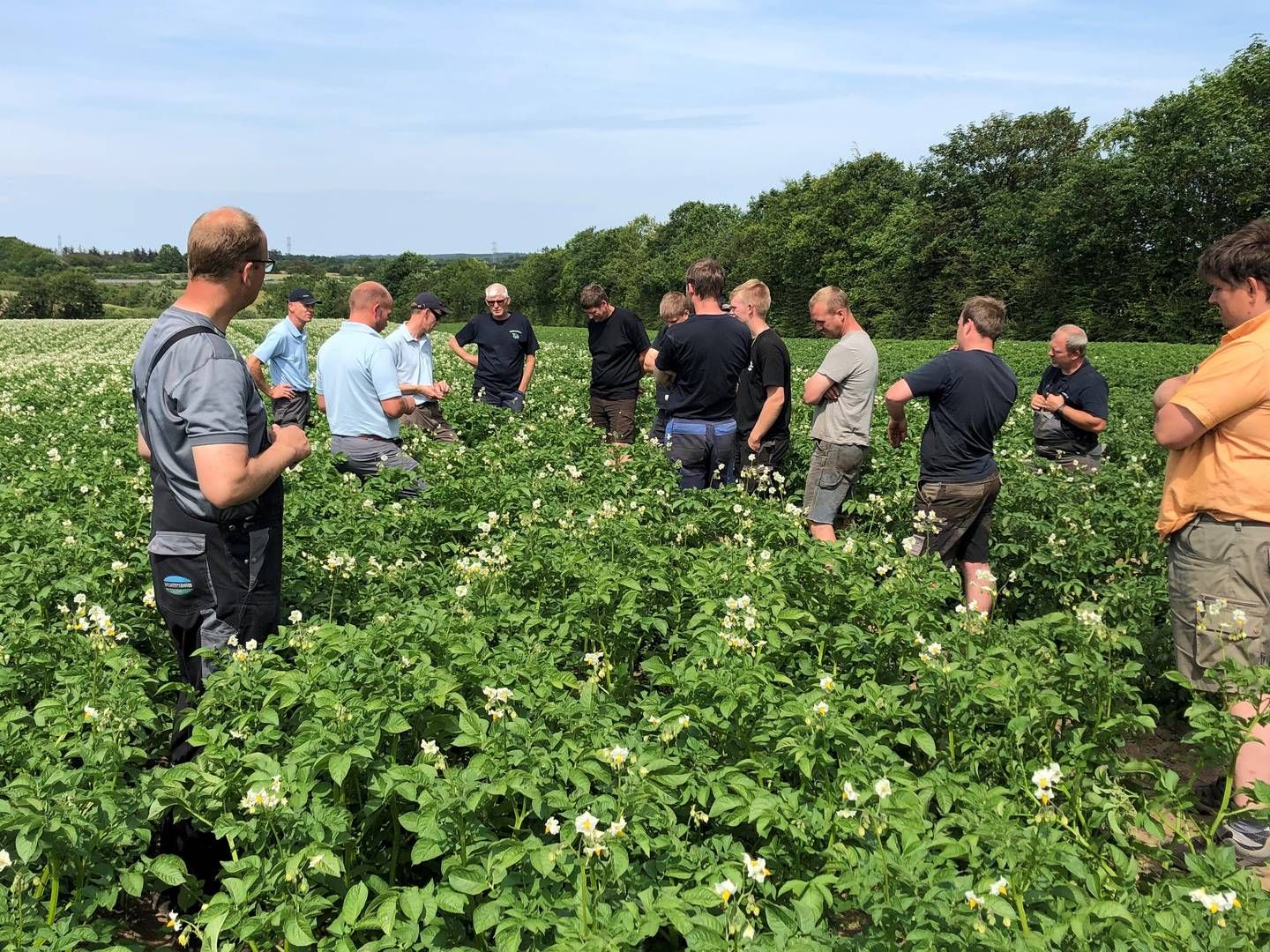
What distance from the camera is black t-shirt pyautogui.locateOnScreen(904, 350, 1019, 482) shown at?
215 inches

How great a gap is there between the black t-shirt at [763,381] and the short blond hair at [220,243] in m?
4.49

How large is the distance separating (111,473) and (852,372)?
5.91 meters

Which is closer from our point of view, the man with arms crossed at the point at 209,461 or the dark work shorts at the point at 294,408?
the man with arms crossed at the point at 209,461

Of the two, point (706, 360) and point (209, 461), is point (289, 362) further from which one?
point (209, 461)

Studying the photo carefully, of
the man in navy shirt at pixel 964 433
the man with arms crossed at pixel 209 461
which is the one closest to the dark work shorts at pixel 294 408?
the man with arms crossed at pixel 209 461

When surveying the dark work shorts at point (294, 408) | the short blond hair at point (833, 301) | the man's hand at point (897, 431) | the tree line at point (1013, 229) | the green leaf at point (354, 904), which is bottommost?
the green leaf at point (354, 904)

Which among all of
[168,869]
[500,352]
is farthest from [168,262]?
[168,869]

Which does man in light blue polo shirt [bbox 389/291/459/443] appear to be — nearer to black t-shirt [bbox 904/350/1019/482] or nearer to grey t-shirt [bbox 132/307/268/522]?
black t-shirt [bbox 904/350/1019/482]

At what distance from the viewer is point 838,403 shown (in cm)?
634

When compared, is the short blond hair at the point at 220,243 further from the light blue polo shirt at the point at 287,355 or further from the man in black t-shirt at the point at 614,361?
the man in black t-shirt at the point at 614,361

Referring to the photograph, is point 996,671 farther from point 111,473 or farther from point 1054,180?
point 1054,180

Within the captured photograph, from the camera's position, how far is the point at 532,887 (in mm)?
2232

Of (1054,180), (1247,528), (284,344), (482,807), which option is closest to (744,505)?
(1247,528)

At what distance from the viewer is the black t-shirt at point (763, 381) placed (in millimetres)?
6820
